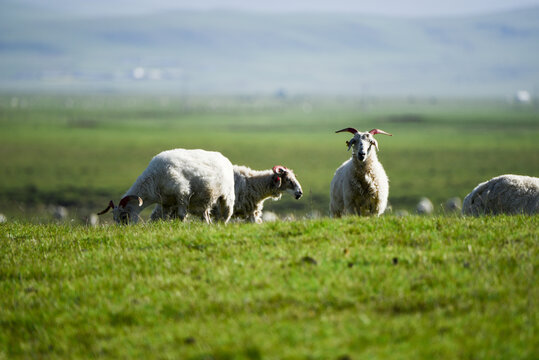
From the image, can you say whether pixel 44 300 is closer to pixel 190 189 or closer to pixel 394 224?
pixel 394 224

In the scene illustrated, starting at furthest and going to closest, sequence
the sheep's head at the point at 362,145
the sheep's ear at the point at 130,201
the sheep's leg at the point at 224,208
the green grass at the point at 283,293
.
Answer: the sheep's leg at the point at 224,208 → the sheep's head at the point at 362,145 → the sheep's ear at the point at 130,201 → the green grass at the point at 283,293

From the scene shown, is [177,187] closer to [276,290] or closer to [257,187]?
[257,187]

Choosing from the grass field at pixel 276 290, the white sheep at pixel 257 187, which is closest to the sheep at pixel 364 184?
the white sheep at pixel 257 187

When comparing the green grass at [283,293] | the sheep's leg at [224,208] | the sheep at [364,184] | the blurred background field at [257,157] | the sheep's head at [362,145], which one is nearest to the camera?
the green grass at [283,293]

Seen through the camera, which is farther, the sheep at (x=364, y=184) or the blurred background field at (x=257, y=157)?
the blurred background field at (x=257, y=157)

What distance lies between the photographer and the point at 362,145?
12.9 meters

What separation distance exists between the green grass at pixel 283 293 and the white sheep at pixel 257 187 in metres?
7.27

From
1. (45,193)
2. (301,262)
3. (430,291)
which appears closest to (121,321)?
(301,262)

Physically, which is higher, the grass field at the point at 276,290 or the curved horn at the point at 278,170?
the curved horn at the point at 278,170

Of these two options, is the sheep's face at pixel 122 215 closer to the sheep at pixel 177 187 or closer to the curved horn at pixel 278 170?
the sheep at pixel 177 187

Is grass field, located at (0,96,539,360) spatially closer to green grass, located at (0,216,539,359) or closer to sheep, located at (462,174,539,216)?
green grass, located at (0,216,539,359)

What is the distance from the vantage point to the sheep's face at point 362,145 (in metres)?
12.8

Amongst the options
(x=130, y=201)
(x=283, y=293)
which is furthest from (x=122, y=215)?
(x=283, y=293)

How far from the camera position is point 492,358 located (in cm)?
488
